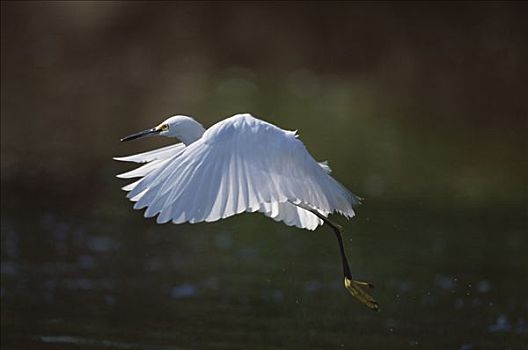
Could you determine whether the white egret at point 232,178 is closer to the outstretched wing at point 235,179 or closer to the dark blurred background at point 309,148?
the outstretched wing at point 235,179

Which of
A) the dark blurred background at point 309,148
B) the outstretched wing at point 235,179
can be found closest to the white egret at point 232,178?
the outstretched wing at point 235,179

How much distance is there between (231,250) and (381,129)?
4.70m

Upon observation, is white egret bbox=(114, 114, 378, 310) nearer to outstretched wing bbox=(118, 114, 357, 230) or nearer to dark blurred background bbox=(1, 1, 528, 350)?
outstretched wing bbox=(118, 114, 357, 230)

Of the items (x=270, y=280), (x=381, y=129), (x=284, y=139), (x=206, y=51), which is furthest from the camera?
(x=206, y=51)

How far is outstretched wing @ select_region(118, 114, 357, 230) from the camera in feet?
17.7

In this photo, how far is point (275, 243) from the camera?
9.31 metres

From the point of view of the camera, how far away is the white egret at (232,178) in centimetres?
540

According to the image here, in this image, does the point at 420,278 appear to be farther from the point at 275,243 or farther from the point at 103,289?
the point at 103,289

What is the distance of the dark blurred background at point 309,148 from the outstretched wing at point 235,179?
4.02 ft

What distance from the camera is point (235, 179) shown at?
5.62 metres

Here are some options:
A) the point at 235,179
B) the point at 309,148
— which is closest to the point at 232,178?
the point at 235,179

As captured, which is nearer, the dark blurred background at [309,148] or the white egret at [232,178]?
the white egret at [232,178]

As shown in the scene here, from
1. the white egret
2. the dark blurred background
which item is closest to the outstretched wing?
the white egret

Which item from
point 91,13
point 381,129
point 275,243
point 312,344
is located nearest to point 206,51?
point 91,13
